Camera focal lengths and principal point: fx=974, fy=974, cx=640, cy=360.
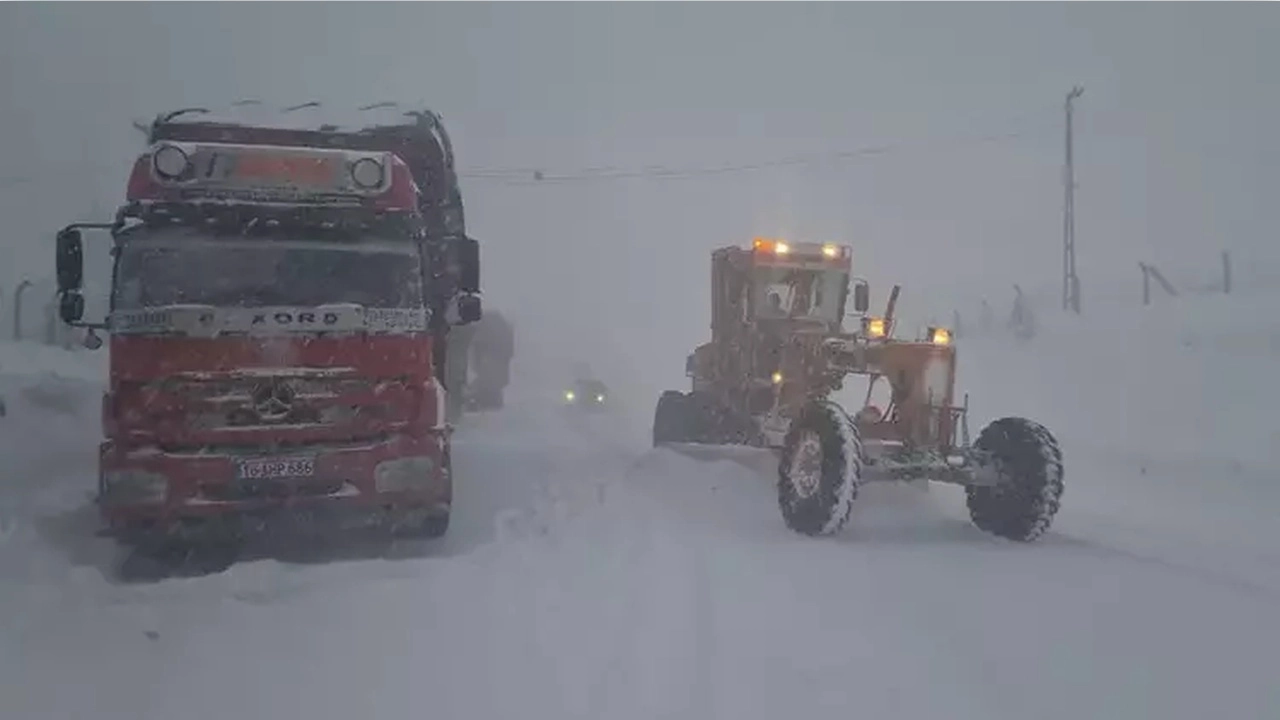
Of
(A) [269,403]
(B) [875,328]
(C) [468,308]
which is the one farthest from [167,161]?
(B) [875,328]

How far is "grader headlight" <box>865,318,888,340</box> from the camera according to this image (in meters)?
9.48

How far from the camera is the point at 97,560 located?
727 cm

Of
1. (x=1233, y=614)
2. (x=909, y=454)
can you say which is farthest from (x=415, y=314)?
(x=1233, y=614)

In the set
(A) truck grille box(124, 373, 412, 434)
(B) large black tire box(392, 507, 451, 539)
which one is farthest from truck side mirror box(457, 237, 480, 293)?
(B) large black tire box(392, 507, 451, 539)

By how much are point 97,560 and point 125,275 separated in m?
2.14

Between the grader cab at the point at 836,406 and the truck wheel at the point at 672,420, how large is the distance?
2.36ft

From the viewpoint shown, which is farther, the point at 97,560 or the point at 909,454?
the point at 909,454

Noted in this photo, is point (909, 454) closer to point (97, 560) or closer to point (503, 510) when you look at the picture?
point (503, 510)

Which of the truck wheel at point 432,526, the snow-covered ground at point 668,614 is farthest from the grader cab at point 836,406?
the truck wheel at point 432,526

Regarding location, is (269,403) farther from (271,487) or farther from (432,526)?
(432,526)

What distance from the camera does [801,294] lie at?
12914 mm

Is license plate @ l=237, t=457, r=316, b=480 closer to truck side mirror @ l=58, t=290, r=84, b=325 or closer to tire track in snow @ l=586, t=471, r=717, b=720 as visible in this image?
truck side mirror @ l=58, t=290, r=84, b=325

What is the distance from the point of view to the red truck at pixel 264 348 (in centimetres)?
673

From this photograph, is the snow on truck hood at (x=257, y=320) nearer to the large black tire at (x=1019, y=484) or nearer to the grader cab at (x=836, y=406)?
the grader cab at (x=836, y=406)
